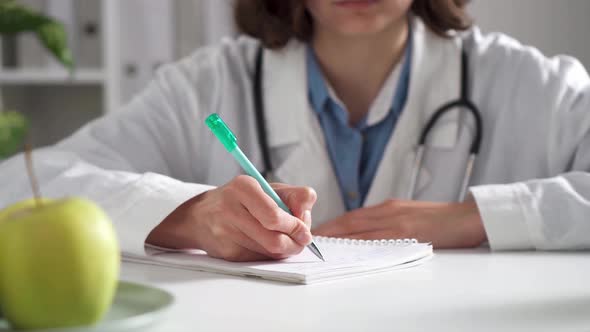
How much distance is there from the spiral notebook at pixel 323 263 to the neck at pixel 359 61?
21.8 inches

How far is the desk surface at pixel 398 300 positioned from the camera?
62 centimetres

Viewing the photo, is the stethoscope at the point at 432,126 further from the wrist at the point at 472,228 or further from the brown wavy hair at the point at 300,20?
the wrist at the point at 472,228

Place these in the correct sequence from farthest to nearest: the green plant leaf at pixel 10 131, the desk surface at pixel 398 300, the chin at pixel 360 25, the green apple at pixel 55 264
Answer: the chin at pixel 360 25, the green plant leaf at pixel 10 131, the desk surface at pixel 398 300, the green apple at pixel 55 264

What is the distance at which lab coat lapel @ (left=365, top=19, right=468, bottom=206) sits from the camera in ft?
4.64

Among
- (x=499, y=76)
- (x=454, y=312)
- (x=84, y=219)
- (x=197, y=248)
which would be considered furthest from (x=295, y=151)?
(x=84, y=219)

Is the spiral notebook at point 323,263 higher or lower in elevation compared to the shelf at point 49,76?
higher

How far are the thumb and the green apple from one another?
0.39 m

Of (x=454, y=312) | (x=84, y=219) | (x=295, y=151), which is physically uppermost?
(x=84, y=219)

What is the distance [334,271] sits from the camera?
31.3 inches

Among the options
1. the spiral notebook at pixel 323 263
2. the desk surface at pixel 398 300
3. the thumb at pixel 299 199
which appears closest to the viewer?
the desk surface at pixel 398 300

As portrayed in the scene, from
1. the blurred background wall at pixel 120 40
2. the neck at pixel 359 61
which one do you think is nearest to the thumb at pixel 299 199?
the neck at pixel 359 61

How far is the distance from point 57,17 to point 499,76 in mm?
1627

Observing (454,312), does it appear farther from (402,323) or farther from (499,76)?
(499,76)

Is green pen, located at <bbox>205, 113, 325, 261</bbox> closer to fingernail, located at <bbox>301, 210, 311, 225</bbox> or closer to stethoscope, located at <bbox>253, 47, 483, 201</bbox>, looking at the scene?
fingernail, located at <bbox>301, 210, 311, 225</bbox>
